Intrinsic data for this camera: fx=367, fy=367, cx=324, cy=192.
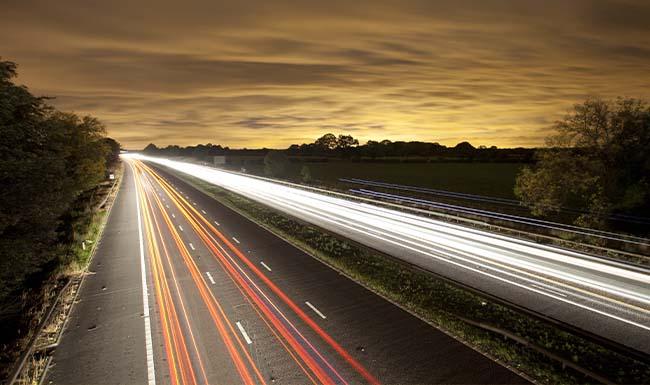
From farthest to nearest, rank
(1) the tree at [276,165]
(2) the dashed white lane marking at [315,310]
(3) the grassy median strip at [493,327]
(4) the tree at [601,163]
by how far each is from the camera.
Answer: (1) the tree at [276,165]
(4) the tree at [601,163]
(2) the dashed white lane marking at [315,310]
(3) the grassy median strip at [493,327]

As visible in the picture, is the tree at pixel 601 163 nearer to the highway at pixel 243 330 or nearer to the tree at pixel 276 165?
the highway at pixel 243 330

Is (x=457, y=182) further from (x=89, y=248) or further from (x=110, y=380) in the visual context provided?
(x=110, y=380)

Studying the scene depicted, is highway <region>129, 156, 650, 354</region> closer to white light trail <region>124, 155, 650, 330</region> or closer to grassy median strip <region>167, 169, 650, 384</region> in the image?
white light trail <region>124, 155, 650, 330</region>

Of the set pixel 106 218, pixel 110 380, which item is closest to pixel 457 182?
pixel 106 218

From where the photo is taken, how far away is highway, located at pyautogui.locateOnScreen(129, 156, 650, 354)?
1522cm

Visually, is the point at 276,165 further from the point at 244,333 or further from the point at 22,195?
the point at 244,333

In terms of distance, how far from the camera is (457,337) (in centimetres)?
1446

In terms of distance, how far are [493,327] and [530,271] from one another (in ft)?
26.2

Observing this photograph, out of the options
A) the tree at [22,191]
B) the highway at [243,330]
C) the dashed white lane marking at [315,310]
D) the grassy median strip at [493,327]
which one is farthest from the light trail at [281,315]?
the tree at [22,191]

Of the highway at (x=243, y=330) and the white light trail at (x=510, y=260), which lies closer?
the highway at (x=243, y=330)

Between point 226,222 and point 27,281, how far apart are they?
53.1ft

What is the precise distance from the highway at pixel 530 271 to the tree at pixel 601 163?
12.9 m

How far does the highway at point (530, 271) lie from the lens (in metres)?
15.2

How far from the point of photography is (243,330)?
15172mm
